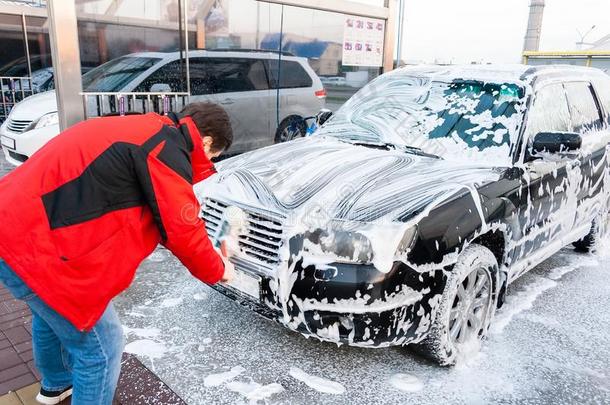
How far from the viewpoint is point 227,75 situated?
6.89 metres

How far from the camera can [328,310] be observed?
251cm

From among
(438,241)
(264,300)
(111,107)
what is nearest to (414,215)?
(438,241)

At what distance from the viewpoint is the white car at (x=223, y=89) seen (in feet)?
20.0

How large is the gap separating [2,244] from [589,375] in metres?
3.04

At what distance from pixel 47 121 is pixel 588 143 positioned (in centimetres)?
634

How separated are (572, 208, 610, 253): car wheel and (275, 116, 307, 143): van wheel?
14.1 feet

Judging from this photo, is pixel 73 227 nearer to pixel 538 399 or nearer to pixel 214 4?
pixel 538 399

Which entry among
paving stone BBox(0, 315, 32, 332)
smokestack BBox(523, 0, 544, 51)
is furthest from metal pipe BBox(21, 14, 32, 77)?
smokestack BBox(523, 0, 544, 51)

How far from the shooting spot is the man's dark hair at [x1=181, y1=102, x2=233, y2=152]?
6.68 feet

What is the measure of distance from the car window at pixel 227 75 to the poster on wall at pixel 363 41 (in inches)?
77.8

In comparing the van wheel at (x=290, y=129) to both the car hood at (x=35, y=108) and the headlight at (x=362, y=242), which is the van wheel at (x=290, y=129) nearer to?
the car hood at (x=35, y=108)

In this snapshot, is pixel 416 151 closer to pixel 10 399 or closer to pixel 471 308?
pixel 471 308

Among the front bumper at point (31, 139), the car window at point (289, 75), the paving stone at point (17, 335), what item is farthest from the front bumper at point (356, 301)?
the car window at point (289, 75)

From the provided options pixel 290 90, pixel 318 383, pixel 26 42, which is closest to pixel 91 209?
pixel 318 383
